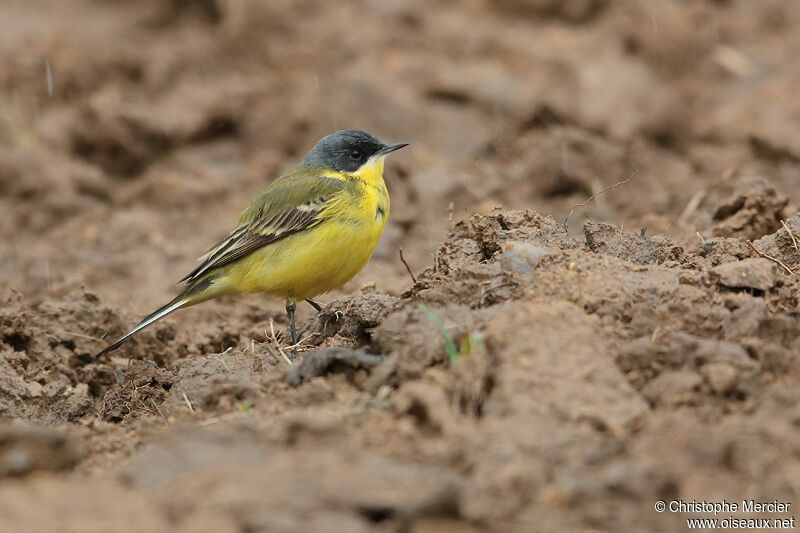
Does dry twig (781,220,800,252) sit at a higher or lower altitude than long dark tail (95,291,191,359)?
higher

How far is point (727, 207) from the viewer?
8117mm

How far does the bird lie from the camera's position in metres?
7.93

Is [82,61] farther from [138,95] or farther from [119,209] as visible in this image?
[119,209]

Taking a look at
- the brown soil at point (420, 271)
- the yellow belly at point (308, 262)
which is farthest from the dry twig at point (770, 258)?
the yellow belly at point (308, 262)

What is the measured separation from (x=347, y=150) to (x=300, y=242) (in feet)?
3.76

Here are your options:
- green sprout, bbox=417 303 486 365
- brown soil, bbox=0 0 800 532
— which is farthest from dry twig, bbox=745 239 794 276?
green sprout, bbox=417 303 486 365

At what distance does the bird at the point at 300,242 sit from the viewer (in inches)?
312

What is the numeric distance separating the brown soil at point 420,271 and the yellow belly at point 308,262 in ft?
1.32

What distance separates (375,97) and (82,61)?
427cm

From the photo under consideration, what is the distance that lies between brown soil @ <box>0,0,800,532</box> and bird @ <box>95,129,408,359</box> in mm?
367

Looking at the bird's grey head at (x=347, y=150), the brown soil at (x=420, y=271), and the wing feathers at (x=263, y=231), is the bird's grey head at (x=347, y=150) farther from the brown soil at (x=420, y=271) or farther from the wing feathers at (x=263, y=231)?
the brown soil at (x=420, y=271)

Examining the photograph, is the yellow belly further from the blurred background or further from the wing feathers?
the blurred background

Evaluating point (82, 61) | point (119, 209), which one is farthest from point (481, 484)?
point (82, 61)

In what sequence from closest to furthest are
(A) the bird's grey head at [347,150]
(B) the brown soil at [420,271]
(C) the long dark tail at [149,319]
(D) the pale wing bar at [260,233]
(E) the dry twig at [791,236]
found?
(B) the brown soil at [420,271] → (E) the dry twig at [791,236] → (C) the long dark tail at [149,319] → (D) the pale wing bar at [260,233] → (A) the bird's grey head at [347,150]
